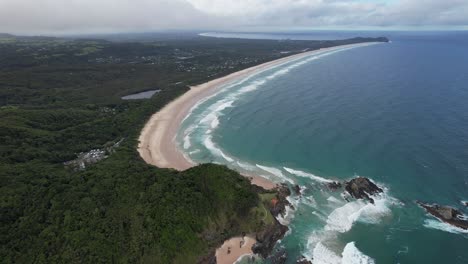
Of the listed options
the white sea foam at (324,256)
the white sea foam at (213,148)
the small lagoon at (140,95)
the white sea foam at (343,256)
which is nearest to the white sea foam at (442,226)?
the white sea foam at (343,256)

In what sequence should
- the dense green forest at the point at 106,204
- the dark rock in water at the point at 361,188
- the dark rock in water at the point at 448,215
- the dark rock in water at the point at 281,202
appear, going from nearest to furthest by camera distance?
the dense green forest at the point at 106,204 → the dark rock in water at the point at 448,215 → the dark rock in water at the point at 281,202 → the dark rock in water at the point at 361,188

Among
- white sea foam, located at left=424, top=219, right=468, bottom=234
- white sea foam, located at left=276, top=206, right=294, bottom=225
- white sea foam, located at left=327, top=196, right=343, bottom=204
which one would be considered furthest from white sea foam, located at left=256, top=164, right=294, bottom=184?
white sea foam, located at left=424, top=219, right=468, bottom=234

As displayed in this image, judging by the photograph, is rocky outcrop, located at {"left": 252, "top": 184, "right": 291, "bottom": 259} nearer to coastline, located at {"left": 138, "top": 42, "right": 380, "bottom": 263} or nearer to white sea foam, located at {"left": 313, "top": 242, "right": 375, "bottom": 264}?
coastline, located at {"left": 138, "top": 42, "right": 380, "bottom": 263}

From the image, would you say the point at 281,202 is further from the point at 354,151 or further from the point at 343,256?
the point at 354,151

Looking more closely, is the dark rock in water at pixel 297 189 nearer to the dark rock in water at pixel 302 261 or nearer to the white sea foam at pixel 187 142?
the dark rock in water at pixel 302 261

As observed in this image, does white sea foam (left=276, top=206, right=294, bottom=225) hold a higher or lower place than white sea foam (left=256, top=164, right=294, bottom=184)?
lower

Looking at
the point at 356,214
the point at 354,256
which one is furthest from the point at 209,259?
the point at 356,214
